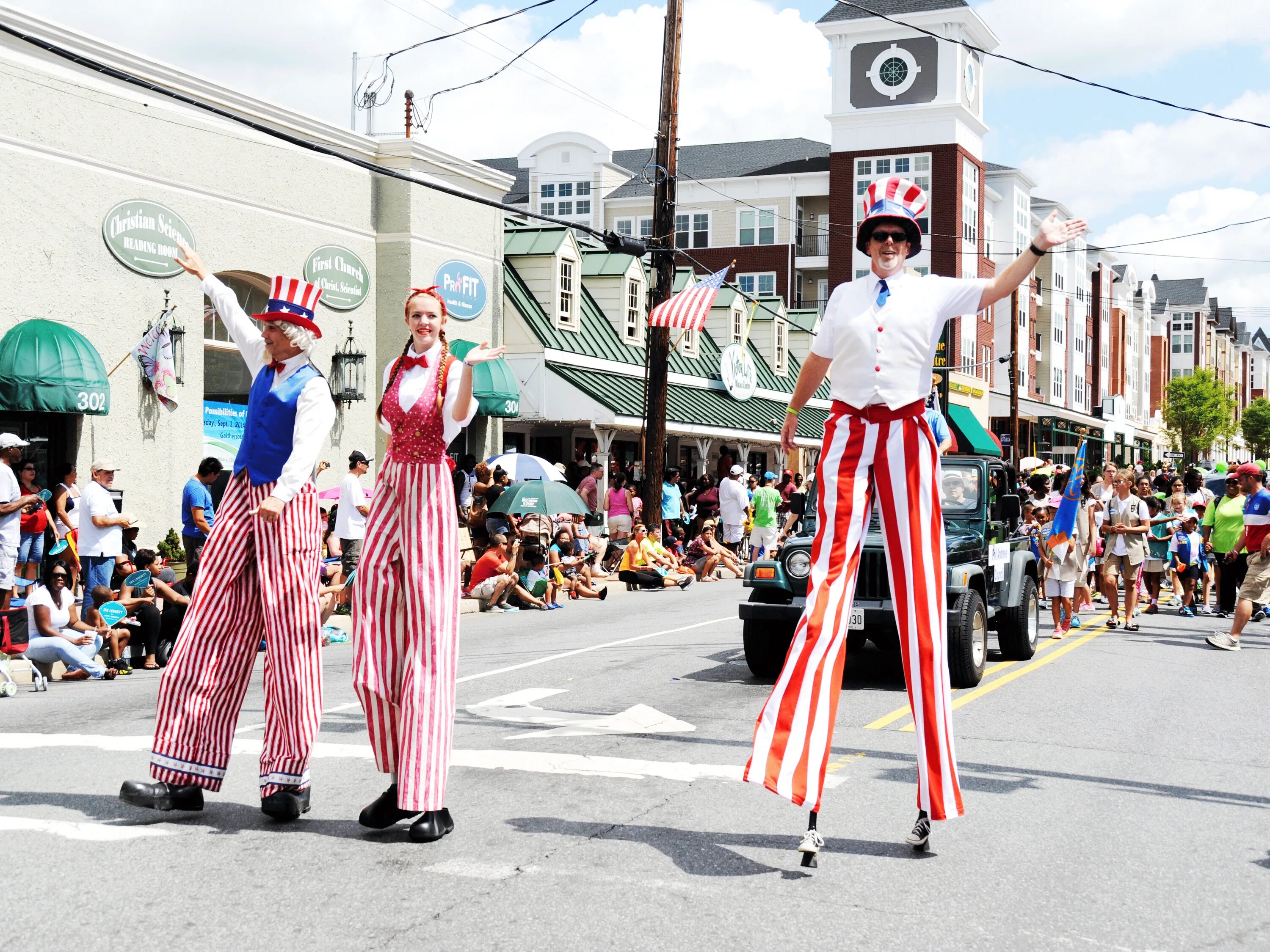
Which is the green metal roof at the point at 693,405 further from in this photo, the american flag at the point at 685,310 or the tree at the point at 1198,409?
the tree at the point at 1198,409

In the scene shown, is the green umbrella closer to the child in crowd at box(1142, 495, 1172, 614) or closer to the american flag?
the american flag

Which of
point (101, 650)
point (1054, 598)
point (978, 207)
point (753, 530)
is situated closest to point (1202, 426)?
point (978, 207)

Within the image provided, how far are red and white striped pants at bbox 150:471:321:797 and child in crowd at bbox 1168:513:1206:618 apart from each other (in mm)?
14254

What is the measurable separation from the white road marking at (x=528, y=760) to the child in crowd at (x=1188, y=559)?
12039mm

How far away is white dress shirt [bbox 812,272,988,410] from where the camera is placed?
5.02 metres

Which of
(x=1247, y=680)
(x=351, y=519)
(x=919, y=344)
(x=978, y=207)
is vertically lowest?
(x=1247, y=680)

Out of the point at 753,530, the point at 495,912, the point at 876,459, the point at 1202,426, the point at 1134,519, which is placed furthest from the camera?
the point at 1202,426

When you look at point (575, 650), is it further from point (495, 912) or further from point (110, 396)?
point (110, 396)

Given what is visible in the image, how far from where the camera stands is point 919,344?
507cm

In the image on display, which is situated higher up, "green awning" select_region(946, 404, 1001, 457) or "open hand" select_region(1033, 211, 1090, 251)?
"green awning" select_region(946, 404, 1001, 457)

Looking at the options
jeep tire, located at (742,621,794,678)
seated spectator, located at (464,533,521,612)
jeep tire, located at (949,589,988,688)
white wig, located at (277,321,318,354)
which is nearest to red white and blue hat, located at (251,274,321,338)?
white wig, located at (277,321,318,354)

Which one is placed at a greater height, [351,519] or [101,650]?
[351,519]

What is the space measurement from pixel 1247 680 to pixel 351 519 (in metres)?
8.85

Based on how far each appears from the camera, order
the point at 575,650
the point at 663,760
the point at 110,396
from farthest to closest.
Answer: the point at 110,396
the point at 575,650
the point at 663,760
